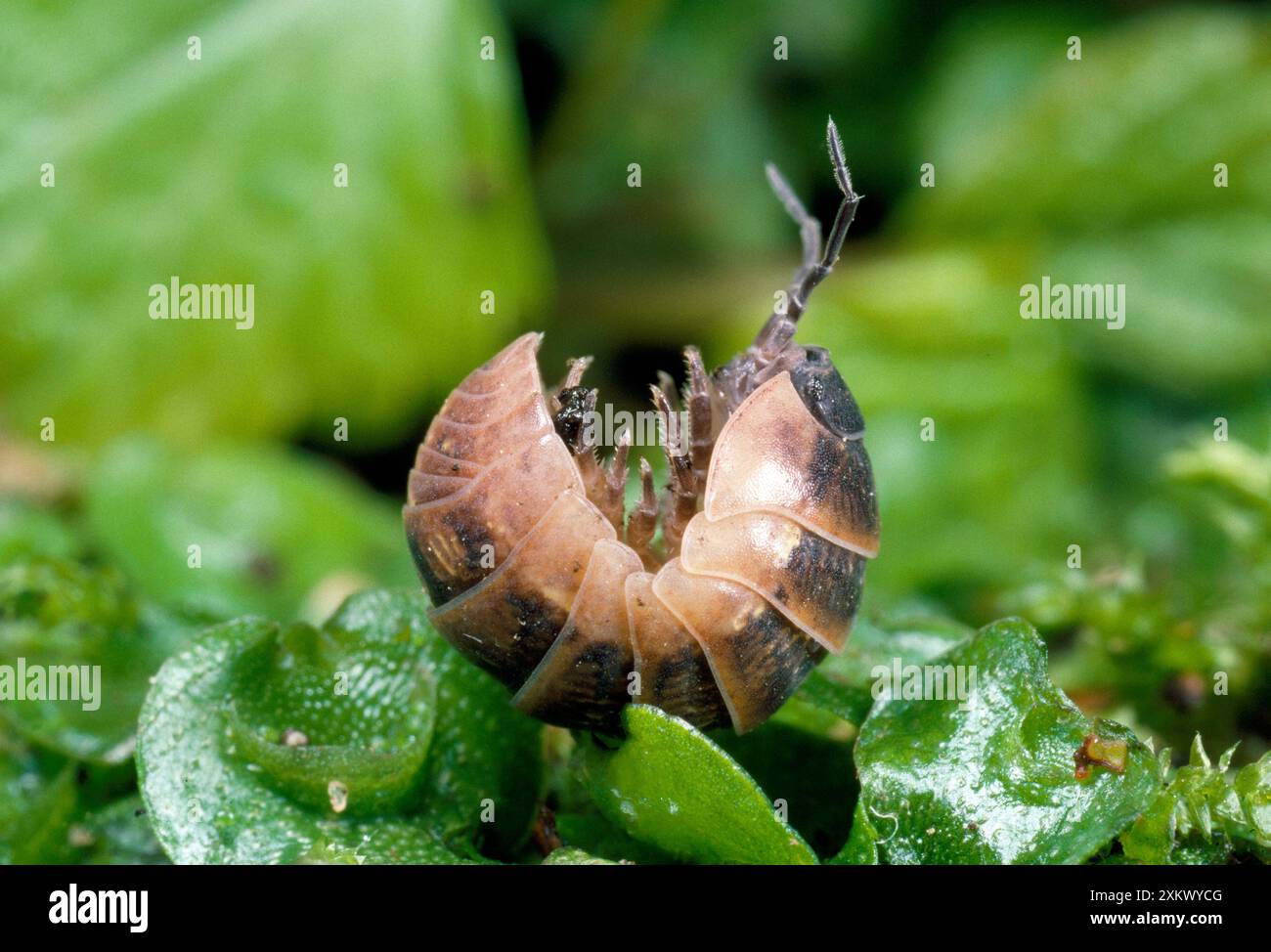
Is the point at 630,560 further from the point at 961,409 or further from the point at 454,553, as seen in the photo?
the point at 961,409

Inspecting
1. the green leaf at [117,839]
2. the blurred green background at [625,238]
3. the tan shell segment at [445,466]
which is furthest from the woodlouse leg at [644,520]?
the blurred green background at [625,238]

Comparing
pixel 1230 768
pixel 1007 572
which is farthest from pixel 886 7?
pixel 1230 768

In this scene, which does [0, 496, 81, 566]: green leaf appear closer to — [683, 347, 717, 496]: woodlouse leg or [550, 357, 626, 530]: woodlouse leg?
[550, 357, 626, 530]: woodlouse leg

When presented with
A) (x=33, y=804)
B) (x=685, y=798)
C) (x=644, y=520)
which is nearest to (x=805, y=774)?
(x=685, y=798)

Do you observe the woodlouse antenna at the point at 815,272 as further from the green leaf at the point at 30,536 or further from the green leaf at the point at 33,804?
the green leaf at the point at 30,536
